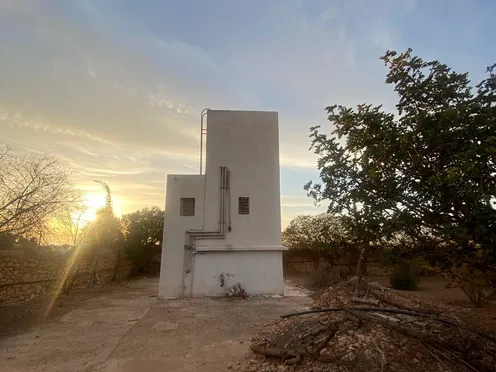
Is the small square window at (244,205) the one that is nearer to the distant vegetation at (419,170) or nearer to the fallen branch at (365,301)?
the fallen branch at (365,301)

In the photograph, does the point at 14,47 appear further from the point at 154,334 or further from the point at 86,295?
the point at 86,295

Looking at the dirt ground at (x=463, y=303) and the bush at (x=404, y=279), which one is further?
the bush at (x=404, y=279)

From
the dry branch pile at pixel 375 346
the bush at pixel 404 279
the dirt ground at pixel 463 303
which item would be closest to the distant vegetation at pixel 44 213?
the dry branch pile at pixel 375 346

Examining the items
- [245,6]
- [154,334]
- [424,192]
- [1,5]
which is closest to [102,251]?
[154,334]

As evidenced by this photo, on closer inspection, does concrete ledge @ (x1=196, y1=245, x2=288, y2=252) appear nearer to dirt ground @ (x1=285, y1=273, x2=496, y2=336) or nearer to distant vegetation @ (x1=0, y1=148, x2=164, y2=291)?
dirt ground @ (x1=285, y1=273, x2=496, y2=336)

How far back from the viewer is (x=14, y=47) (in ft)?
23.4

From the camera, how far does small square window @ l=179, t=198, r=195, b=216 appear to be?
1121 cm

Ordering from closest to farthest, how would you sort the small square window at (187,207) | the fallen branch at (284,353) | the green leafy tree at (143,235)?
the fallen branch at (284,353)
the small square window at (187,207)
the green leafy tree at (143,235)

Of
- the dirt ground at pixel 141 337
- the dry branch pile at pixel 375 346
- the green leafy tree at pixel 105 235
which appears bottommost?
the dirt ground at pixel 141 337

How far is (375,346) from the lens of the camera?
4.12 m

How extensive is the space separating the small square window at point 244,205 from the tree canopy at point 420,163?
6.78m

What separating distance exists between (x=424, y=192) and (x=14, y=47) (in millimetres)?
9533

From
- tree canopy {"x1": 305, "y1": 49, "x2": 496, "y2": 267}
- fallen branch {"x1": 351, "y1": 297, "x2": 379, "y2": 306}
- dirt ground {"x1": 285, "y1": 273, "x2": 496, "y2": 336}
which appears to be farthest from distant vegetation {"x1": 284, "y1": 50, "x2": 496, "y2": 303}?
dirt ground {"x1": 285, "y1": 273, "x2": 496, "y2": 336}

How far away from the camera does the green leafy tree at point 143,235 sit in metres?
18.9
